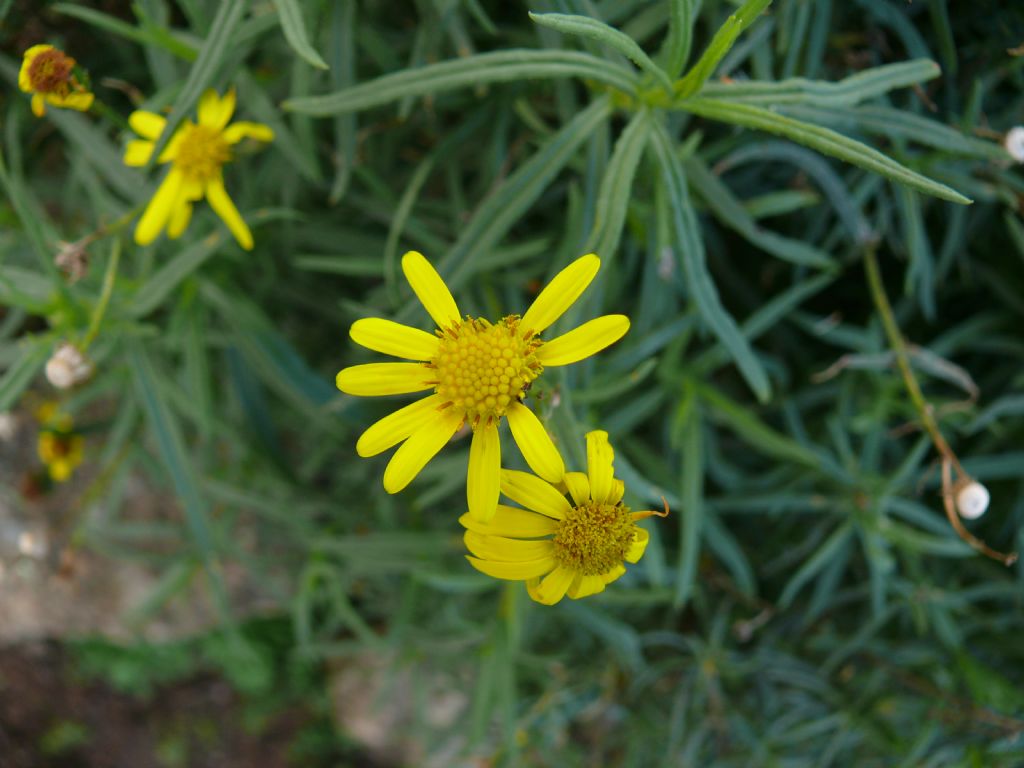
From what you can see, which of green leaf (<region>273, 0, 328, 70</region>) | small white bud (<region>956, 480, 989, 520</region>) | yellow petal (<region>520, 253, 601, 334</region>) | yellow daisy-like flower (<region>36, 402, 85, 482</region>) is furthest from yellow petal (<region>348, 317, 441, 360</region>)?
yellow daisy-like flower (<region>36, 402, 85, 482</region>)

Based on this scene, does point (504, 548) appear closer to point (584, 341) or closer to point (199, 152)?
point (584, 341)

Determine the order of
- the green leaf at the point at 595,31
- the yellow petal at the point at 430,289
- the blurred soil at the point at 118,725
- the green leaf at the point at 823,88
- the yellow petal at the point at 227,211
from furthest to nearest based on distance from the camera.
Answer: the blurred soil at the point at 118,725 < the yellow petal at the point at 227,211 < the green leaf at the point at 823,88 < the yellow petal at the point at 430,289 < the green leaf at the point at 595,31

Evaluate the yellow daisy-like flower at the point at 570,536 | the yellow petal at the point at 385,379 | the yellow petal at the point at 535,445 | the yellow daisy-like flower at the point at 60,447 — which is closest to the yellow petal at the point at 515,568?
the yellow daisy-like flower at the point at 570,536

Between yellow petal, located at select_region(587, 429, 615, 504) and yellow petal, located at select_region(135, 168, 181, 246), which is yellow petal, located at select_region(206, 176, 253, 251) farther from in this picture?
yellow petal, located at select_region(587, 429, 615, 504)

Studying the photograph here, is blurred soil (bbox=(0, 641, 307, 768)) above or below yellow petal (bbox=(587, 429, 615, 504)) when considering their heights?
above

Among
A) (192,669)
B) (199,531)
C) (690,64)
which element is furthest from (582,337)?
(192,669)

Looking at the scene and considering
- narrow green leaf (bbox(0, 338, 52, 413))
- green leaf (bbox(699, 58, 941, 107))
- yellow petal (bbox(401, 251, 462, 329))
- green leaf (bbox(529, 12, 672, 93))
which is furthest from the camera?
narrow green leaf (bbox(0, 338, 52, 413))

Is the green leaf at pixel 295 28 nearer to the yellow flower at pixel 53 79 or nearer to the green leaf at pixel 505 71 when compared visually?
the green leaf at pixel 505 71
